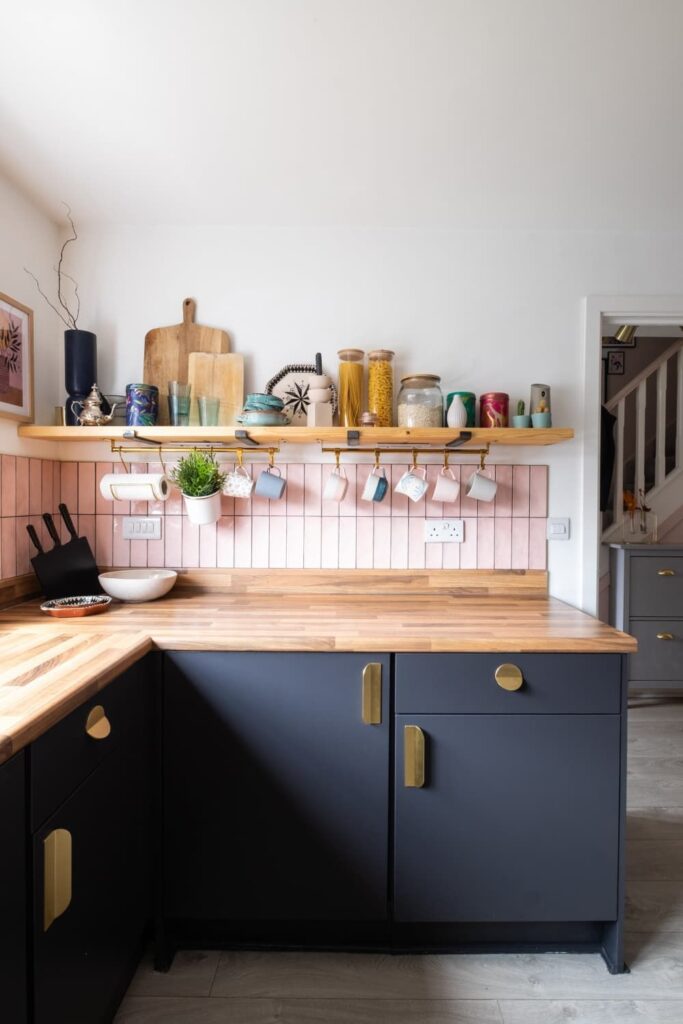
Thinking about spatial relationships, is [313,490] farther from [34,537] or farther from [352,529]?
[34,537]

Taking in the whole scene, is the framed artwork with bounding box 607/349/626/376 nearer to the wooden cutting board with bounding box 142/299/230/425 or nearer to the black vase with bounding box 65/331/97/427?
the wooden cutting board with bounding box 142/299/230/425

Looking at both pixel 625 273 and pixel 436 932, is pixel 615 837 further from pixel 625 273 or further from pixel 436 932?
pixel 625 273

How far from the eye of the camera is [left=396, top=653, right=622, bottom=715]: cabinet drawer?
1531 mm

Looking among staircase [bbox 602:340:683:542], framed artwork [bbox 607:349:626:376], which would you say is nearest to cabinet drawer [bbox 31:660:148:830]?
staircase [bbox 602:340:683:542]

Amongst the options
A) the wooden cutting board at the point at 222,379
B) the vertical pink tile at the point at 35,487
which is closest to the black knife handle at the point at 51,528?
the vertical pink tile at the point at 35,487

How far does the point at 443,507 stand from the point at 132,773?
4.46ft

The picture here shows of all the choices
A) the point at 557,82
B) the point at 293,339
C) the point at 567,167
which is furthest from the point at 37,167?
the point at 567,167

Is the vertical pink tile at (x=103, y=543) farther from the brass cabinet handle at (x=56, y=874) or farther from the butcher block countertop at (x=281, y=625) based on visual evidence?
the brass cabinet handle at (x=56, y=874)

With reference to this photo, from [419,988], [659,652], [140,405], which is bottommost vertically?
[419,988]

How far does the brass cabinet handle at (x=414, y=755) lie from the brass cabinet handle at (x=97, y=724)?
718 millimetres

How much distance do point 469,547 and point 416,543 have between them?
0.20m

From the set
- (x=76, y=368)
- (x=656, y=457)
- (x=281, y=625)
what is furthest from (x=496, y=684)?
(x=656, y=457)

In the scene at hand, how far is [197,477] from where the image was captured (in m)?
2.05

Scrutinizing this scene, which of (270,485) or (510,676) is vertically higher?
(270,485)
